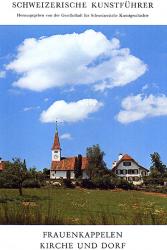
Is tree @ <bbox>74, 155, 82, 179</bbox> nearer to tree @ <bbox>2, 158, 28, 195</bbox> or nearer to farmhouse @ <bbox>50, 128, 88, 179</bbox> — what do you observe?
farmhouse @ <bbox>50, 128, 88, 179</bbox>

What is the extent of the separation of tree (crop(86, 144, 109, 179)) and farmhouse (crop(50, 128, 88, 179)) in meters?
0.07

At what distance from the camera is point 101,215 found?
5875mm

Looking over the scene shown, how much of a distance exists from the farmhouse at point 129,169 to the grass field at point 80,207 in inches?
5.9

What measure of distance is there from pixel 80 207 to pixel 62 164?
442 millimetres

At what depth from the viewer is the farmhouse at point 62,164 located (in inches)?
239
